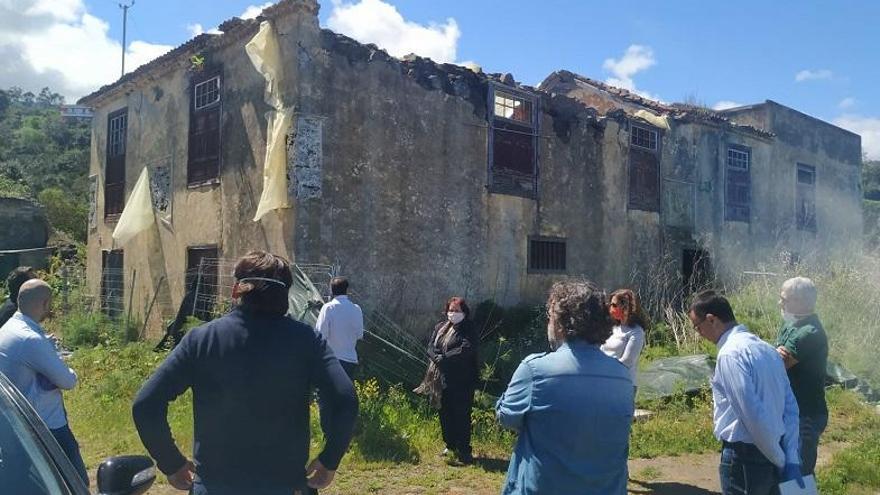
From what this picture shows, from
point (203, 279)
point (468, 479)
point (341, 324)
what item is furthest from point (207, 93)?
point (468, 479)

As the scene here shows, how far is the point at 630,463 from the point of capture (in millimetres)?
7297

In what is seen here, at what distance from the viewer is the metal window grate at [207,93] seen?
12.1 meters

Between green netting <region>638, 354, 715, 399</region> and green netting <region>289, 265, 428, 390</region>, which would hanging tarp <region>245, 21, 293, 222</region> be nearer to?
green netting <region>289, 265, 428, 390</region>

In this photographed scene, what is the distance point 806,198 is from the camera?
68.4ft

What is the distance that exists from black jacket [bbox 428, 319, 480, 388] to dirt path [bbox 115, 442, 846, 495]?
823 millimetres

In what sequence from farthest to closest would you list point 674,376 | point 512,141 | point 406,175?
point 512,141 → point 406,175 → point 674,376

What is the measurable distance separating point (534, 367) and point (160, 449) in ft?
4.83

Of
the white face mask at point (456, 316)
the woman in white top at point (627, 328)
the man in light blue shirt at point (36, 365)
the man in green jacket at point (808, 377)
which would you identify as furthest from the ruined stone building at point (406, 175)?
the man in green jacket at point (808, 377)

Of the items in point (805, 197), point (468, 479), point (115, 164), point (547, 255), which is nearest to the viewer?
point (468, 479)

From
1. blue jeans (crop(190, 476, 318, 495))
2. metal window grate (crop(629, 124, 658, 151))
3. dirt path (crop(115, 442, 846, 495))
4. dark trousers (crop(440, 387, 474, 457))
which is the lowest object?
dirt path (crop(115, 442, 846, 495))

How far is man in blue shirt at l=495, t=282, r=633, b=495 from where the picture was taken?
2.70m

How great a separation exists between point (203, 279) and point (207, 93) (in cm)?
324

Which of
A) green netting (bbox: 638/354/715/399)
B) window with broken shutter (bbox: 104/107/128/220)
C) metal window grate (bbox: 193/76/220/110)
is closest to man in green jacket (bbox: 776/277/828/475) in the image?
green netting (bbox: 638/354/715/399)

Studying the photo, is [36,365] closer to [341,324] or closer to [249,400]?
[249,400]
